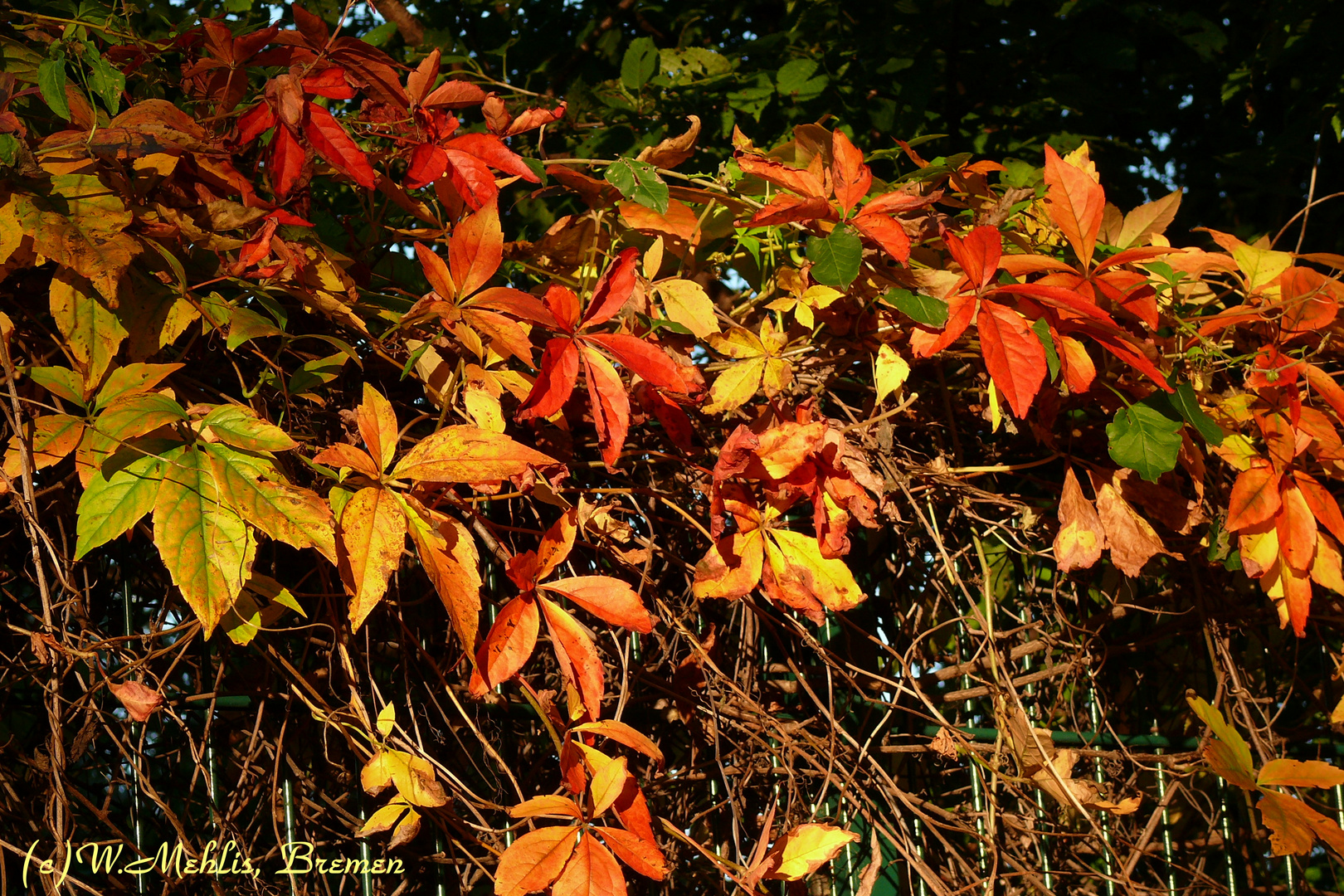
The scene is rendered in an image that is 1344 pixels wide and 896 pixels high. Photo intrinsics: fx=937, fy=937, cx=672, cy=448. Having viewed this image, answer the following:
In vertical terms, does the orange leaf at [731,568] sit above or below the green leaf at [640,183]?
below

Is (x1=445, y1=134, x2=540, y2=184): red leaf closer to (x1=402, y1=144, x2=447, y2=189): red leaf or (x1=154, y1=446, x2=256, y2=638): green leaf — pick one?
(x1=402, y1=144, x2=447, y2=189): red leaf

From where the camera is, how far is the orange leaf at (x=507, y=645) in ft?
3.08

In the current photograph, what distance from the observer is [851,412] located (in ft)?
4.13

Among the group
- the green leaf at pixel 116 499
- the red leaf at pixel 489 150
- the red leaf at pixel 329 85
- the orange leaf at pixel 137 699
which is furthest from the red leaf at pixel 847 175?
the orange leaf at pixel 137 699

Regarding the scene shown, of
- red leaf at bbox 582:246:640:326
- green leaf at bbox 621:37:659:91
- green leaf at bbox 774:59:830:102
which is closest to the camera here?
red leaf at bbox 582:246:640:326

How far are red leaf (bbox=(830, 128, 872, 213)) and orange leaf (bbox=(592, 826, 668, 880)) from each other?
2.48 feet

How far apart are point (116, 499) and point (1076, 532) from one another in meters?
1.07

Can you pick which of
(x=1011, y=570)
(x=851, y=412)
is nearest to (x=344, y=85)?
(x=851, y=412)

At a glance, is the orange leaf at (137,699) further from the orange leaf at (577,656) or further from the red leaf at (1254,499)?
the red leaf at (1254,499)

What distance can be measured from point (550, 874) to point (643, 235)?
787mm

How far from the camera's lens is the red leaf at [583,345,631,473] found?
3.28ft

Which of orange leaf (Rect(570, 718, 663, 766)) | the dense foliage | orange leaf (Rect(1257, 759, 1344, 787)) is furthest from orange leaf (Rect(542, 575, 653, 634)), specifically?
orange leaf (Rect(1257, 759, 1344, 787))

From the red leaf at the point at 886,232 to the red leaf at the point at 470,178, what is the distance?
0.44m

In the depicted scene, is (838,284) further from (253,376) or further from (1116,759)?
(1116,759)
